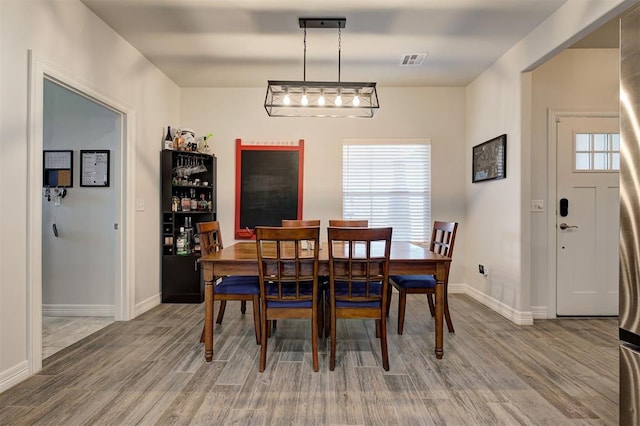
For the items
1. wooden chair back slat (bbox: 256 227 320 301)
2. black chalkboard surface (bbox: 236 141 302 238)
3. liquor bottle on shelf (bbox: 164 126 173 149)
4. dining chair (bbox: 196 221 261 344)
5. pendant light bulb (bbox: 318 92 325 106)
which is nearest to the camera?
wooden chair back slat (bbox: 256 227 320 301)

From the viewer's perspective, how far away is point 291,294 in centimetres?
239

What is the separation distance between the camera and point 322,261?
7.73ft

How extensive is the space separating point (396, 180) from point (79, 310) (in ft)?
12.9

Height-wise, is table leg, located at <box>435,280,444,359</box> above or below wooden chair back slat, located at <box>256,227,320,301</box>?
below

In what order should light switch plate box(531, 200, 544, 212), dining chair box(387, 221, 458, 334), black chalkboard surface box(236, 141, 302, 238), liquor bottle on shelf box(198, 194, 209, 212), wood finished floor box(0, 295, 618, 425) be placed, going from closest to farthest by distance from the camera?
wood finished floor box(0, 295, 618, 425) < dining chair box(387, 221, 458, 334) < light switch plate box(531, 200, 544, 212) < liquor bottle on shelf box(198, 194, 209, 212) < black chalkboard surface box(236, 141, 302, 238)

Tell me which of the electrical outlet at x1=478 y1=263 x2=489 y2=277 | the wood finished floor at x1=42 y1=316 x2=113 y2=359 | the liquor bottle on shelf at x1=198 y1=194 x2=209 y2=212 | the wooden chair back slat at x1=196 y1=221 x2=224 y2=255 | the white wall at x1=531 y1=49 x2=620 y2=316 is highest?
the white wall at x1=531 y1=49 x2=620 y2=316

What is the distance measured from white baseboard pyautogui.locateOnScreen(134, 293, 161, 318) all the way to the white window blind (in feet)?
8.15

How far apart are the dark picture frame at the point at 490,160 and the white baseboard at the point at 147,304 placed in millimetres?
4035

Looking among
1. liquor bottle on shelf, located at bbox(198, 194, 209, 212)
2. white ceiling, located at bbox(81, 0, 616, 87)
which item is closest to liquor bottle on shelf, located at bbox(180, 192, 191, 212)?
liquor bottle on shelf, located at bbox(198, 194, 209, 212)

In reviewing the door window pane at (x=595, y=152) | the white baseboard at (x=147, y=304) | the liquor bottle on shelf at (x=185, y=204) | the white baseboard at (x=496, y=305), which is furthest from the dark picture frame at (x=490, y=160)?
the white baseboard at (x=147, y=304)

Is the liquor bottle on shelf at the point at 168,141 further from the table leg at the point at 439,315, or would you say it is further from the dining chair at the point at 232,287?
the table leg at the point at 439,315

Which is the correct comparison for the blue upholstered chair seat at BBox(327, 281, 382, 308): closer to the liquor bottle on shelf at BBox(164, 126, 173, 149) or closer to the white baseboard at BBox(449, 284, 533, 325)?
the white baseboard at BBox(449, 284, 533, 325)

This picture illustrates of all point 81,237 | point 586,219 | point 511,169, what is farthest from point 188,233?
point 586,219

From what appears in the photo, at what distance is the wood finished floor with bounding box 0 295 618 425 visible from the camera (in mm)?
1812
